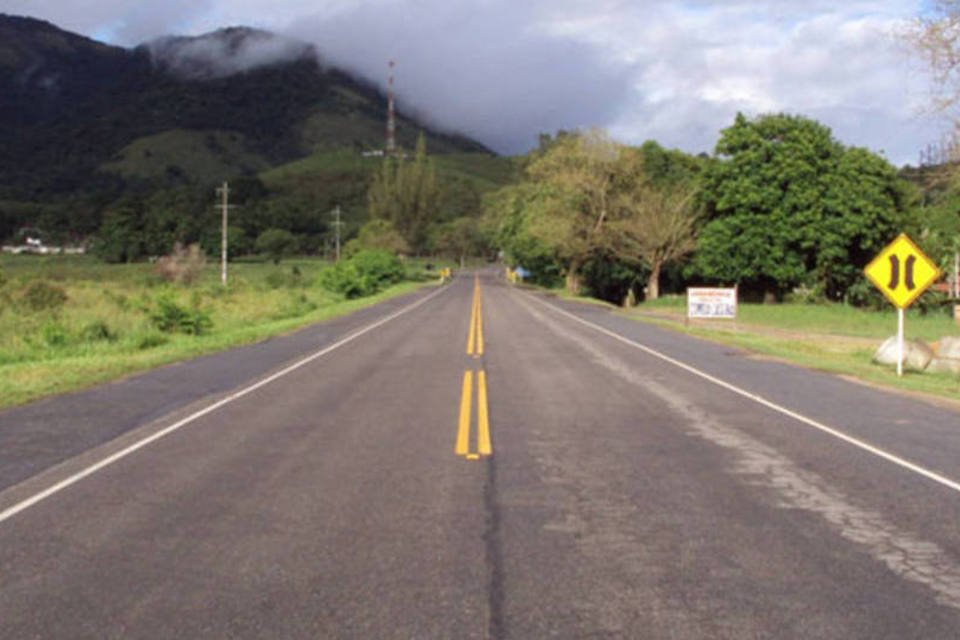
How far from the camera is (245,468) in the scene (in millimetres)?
8766

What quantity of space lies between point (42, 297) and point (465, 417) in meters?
31.1

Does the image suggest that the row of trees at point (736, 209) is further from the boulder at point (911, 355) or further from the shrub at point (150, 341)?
the shrub at point (150, 341)

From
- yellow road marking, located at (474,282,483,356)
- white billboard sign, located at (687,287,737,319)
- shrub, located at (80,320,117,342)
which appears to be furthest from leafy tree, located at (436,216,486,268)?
shrub, located at (80,320,117,342)

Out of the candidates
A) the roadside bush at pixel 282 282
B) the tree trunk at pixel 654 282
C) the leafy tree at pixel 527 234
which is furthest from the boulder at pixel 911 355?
the roadside bush at pixel 282 282

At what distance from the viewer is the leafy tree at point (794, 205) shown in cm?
5356

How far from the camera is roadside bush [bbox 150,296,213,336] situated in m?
27.1

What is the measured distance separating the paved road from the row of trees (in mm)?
42236

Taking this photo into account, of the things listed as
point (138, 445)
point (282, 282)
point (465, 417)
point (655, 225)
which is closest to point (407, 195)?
point (282, 282)

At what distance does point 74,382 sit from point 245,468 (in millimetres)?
7847

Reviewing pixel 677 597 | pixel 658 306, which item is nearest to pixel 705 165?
pixel 658 306

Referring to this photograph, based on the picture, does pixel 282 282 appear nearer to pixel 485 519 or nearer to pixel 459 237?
pixel 485 519

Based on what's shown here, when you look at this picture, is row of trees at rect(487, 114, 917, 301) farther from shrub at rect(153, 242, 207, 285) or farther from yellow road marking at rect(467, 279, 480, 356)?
shrub at rect(153, 242, 207, 285)

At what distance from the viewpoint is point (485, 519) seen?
274 inches

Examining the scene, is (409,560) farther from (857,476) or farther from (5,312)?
(5,312)
